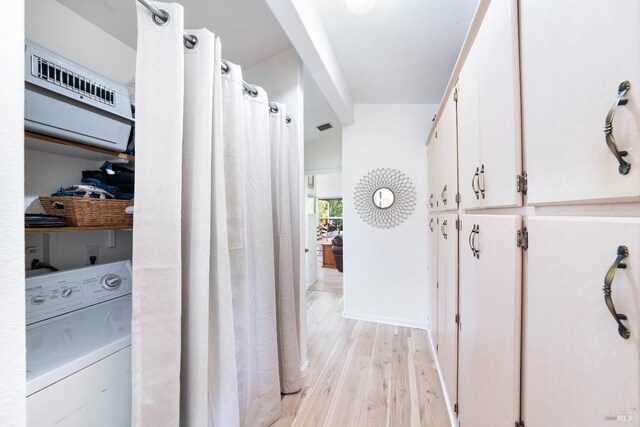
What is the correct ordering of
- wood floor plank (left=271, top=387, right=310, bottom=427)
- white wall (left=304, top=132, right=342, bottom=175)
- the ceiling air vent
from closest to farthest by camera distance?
wood floor plank (left=271, top=387, right=310, bottom=427), the ceiling air vent, white wall (left=304, top=132, right=342, bottom=175)

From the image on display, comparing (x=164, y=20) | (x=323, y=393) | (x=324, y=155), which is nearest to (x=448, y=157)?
(x=164, y=20)

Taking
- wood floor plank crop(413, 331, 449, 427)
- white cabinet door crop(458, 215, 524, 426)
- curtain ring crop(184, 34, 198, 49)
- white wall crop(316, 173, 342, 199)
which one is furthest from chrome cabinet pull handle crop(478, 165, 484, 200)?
white wall crop(316, 173, 342, 199)

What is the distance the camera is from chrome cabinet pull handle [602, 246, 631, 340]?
0.40 metres

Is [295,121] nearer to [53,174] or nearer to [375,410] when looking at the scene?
[53,174]

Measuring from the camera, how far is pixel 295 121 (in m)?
1.86

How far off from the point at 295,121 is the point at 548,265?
1688 mm

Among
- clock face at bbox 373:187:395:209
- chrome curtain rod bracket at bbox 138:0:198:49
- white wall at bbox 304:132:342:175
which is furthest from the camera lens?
white wall at bbox 304:132:342:175

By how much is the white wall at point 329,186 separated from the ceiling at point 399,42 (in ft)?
21.0

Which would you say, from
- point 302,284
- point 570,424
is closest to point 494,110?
point 570,424

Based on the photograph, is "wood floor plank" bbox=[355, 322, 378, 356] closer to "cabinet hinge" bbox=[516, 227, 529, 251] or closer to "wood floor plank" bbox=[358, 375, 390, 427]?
"wood floor plank" bbox=[358, 375, 390, 427]

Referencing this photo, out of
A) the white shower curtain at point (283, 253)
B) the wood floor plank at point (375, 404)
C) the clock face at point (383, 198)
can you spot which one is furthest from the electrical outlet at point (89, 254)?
the clock face at point (383, 198)

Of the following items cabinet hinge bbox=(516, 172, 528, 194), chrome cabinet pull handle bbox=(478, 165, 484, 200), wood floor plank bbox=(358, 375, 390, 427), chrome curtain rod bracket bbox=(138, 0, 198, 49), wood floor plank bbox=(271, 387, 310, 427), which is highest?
chrome curtain rod bracket bbox=(138, 0, 198, 49)

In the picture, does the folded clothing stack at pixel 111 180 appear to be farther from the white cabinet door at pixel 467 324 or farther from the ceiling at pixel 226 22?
the white cabinet door at pixel 467 324

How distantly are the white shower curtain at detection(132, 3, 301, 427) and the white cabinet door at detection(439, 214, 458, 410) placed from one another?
1.13 metres
